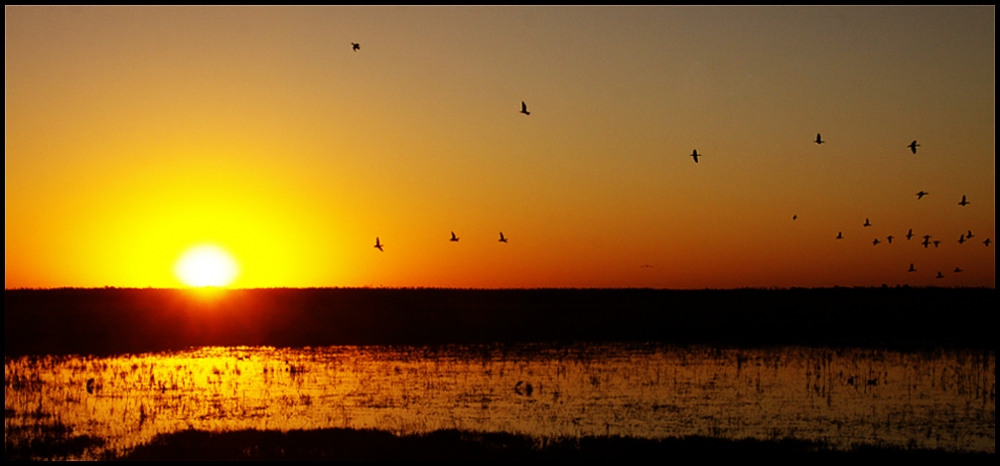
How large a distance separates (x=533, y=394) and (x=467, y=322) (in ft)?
99.3

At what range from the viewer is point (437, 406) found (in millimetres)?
25250

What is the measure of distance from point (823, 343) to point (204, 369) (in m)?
23.2

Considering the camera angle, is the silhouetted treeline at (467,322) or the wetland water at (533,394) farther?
the silhouetted treeline at (467,322)

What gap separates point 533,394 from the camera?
27.0 meters

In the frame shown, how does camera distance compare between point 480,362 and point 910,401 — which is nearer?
point 910,401

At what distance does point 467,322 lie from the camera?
57188mm

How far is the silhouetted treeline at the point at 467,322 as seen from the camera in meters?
46.0

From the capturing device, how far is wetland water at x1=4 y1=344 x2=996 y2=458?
22506 millimetres

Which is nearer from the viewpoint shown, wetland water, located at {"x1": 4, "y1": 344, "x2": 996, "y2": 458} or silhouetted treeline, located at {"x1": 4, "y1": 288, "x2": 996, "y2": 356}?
wetland water, located at {"x1": 4, "y1": 344, "x2": 996, "y2": 458}

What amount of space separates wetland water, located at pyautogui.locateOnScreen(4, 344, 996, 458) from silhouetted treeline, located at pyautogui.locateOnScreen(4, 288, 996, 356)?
6.94 m

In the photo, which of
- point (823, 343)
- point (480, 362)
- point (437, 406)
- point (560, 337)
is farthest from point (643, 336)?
point (437, 406)

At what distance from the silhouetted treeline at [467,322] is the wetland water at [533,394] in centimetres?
694

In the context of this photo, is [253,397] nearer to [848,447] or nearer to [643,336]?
[848,447]

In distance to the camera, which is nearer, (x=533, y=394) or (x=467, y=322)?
(x=533, y=394)
